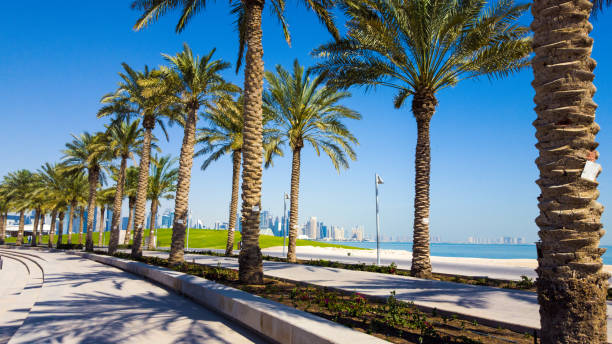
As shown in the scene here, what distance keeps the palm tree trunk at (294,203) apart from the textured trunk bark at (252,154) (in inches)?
362

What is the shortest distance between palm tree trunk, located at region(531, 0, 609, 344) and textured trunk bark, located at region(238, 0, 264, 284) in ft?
24.5

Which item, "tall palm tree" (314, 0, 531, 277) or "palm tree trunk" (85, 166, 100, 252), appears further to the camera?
"palm tree trunk" (85, 166, 100, 252)

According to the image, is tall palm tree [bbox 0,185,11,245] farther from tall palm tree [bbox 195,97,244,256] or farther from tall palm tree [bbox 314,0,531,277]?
tall palm tree [bbox 314,0,531,277]

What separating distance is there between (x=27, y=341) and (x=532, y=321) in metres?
7.52

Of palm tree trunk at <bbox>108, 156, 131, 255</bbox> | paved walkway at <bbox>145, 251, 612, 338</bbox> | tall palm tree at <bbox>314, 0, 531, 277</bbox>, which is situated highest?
tall palm tree at <bbox>314, 0, 531, 277</bbox>

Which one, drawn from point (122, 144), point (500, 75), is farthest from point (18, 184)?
point (500, 75)

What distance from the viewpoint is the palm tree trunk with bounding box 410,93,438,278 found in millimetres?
12703

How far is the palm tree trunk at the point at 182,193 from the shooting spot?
53.3ft

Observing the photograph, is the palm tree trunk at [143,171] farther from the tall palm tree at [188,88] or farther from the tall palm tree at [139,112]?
the tall palm tree at [188,88]

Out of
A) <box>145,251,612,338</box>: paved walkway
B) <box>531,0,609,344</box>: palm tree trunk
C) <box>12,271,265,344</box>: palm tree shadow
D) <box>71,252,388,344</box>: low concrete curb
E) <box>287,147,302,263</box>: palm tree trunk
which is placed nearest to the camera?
<box>531,0,609,344</box>: palm tree trunk

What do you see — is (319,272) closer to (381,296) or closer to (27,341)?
(381,296)

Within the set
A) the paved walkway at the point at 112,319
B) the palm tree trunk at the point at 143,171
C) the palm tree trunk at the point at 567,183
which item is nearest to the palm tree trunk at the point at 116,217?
the palm tree trunk at the point at 143,171

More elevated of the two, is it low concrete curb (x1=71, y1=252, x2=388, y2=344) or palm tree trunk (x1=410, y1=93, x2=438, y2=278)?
palm tree trunk (x1=410, y1=93, x2=438, y2=278)

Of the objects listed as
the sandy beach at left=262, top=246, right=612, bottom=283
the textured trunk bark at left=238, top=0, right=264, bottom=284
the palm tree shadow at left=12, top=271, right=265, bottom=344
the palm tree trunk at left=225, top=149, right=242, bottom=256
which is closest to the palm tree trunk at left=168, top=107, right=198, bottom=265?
the palm tree shadow at left=12, top=271, right=265, bottom=344
